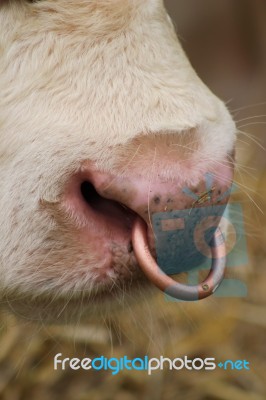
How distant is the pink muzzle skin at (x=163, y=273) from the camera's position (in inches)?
27.6

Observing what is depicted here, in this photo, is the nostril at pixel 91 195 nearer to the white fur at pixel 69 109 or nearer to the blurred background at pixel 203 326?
the white fur at pixel 69 109

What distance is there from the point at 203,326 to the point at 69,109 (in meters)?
0.44

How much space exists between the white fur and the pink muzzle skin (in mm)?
49

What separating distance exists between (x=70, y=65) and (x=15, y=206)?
15cm

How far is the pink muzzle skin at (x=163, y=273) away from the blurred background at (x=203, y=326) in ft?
0.36

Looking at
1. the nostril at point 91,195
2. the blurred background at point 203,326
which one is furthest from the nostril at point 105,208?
the blurred background at point 203,326

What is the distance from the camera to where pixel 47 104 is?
2.56 feet

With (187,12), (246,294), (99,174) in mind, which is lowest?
(246,294)

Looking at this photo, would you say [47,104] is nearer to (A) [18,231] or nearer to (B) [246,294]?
(A) [18,231]

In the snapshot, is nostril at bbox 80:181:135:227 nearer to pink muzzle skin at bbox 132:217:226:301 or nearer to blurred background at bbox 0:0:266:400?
pink muzzle skin at bbox 132:217:226:301

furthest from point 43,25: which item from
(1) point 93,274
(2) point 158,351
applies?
(2) point 158,351

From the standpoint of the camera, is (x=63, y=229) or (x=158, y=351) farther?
(x=158, y=351)

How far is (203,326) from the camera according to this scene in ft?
3.58

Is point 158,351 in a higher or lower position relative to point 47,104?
lower
